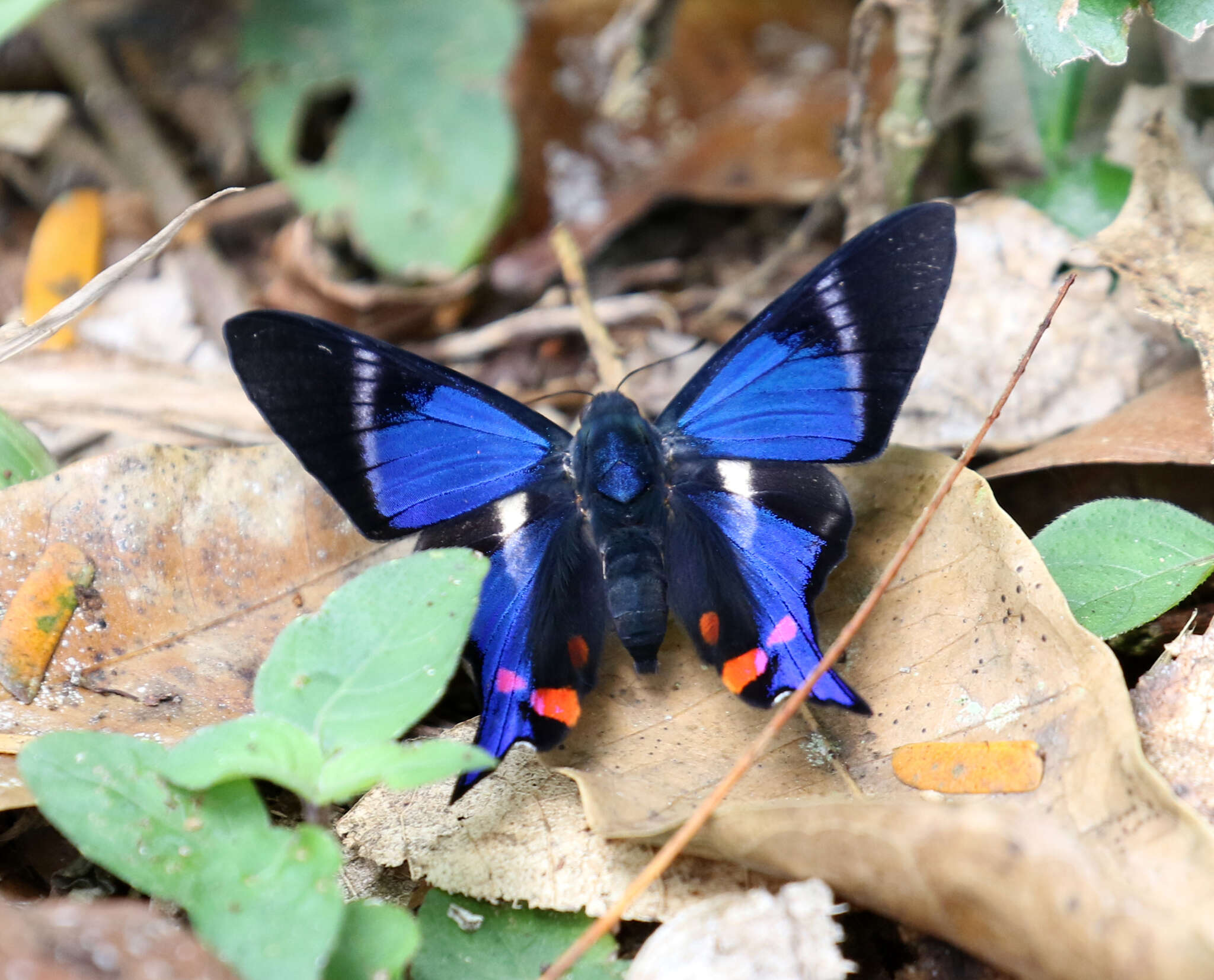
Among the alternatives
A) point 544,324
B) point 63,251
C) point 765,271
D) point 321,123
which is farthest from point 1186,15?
point 63,251

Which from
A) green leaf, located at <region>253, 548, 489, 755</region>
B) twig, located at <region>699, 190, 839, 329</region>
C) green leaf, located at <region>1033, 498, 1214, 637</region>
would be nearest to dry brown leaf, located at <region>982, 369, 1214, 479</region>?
green leaf, located at <region>1033, 498, 1214, 637</region>

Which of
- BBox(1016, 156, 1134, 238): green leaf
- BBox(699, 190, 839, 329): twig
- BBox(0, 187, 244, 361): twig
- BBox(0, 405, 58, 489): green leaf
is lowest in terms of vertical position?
BBox(699, 190, 839, 329): twig

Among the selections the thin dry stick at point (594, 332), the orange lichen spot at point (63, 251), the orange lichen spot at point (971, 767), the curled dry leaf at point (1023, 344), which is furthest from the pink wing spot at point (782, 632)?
the orange lichen spot at point (63, 251)

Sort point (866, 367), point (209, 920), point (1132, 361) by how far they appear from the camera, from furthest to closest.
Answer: point (1132, 361), point (866, 367), point (209, 920)

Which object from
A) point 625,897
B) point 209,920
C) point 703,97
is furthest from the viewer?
point 703,97

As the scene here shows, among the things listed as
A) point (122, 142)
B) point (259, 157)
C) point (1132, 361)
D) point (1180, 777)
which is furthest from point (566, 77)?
point (1180, 777)

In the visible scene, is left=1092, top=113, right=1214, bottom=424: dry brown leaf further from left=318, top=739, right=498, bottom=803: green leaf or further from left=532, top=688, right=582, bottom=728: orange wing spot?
left=318, top=739, right=498, bottom=803: green leaf

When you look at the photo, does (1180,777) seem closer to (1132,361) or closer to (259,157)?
(1132,361)
